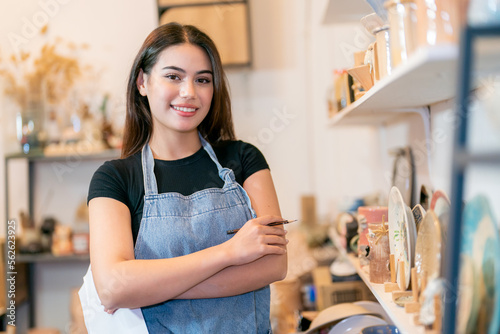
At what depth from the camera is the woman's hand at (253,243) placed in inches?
46.6

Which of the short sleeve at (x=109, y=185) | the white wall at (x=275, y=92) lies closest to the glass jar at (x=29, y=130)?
the white wall at (x=275, y=92)

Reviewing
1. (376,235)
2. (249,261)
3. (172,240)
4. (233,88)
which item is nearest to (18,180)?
(233,88)

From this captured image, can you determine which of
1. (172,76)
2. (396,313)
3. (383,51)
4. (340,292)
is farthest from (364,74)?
(340,292)

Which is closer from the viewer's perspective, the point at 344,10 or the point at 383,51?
the point at 383,51

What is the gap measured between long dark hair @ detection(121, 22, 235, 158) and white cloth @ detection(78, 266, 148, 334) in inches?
16.6

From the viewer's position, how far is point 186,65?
1.36 meters

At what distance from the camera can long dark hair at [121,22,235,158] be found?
54.7 inches

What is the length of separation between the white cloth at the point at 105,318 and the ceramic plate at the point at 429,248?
2.39 ft

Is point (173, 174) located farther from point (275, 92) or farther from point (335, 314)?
point (275, 92)

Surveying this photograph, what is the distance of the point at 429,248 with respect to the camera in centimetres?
103

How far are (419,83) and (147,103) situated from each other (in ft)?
2.84

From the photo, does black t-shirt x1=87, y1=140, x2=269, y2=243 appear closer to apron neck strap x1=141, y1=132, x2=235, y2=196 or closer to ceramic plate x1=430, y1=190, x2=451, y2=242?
apron neck strap x1=141, y1=132, x2=235, y2=196

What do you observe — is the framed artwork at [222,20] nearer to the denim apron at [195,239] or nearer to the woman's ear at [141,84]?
the woman's ear at [141,84]

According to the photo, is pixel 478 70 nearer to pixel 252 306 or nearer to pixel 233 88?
pixel 252 306
